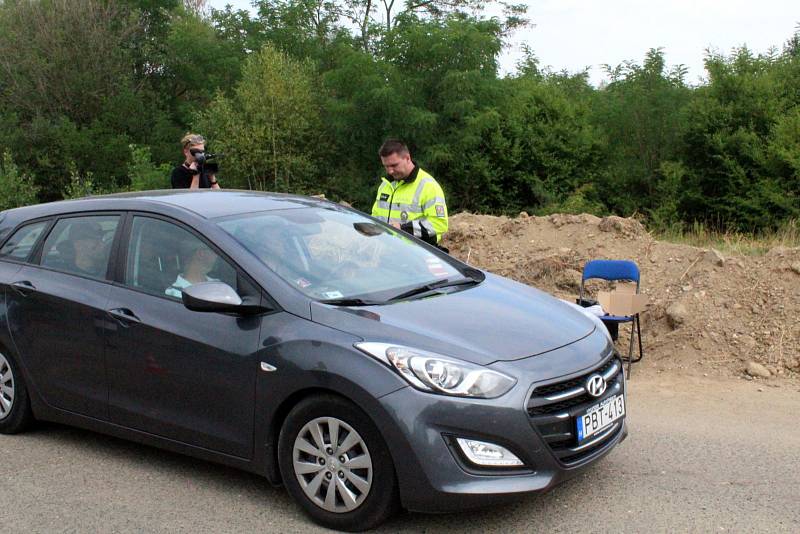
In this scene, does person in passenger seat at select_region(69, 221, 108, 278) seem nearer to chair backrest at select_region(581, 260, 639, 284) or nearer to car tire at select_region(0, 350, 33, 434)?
car tire at select_region(0, 350, 33, 434)

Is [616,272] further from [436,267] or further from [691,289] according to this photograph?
[436,267]

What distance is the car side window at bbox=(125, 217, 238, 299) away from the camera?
4648mm

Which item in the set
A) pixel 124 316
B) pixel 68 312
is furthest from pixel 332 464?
pixel 68 312

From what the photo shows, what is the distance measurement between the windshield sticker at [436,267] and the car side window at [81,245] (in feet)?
6.12

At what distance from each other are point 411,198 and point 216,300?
338 cm

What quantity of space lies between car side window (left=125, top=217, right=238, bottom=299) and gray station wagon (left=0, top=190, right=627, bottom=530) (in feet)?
0.04

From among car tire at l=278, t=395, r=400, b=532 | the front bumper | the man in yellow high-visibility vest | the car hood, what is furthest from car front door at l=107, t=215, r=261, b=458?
the man in yellow high-visibility vest

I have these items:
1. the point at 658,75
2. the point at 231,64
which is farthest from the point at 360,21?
the point at 658,75

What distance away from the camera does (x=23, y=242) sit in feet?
18.8

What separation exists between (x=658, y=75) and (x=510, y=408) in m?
20.8

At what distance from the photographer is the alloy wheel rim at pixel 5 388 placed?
5570mm

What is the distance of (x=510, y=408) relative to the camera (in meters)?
3.81

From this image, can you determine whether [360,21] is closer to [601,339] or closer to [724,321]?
[724,321]

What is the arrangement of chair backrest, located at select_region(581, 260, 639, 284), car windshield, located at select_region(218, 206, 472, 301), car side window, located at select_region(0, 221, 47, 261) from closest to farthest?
car windshield, located at select_region(218, 206, 472, 301), car side window, located at select_region(0, 221, 47, 261), chair backrest, located at select_region(581, 260, 639, 284)
